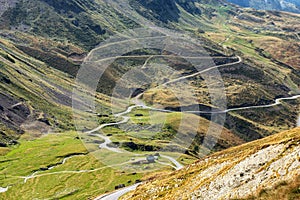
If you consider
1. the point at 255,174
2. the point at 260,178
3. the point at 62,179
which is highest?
the point at 260,178

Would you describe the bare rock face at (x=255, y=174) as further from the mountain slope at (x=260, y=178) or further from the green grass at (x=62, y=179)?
the green grass at (x=62, y=179)

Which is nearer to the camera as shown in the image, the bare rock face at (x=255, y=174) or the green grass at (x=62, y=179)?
the bare rock face at (x=255, y=174)

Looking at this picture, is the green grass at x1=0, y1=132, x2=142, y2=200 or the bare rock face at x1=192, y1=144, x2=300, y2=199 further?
the green grass at x1=0, y1=132, x2=142, y2=200

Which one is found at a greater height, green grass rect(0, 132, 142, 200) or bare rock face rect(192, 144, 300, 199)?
Answer: bare rock face rect(192, 144, 300, 199)

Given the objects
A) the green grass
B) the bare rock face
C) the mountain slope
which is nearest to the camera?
the mountain slope

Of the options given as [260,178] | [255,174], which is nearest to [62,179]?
[255,174]

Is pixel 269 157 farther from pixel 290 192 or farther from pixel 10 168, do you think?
pixel 10 168

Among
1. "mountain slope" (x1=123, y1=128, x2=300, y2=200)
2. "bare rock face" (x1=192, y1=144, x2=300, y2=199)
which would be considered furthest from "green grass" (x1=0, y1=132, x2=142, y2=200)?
"bare rock face" (x1=192, y1=144, x2=300, y2=199)

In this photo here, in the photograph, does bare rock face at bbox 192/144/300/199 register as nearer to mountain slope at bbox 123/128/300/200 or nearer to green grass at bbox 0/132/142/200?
mountain slope at bbox 123/128/300/200

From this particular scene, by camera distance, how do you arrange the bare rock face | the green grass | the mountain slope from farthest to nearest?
the green grass
the bare rock face
the mountain slope

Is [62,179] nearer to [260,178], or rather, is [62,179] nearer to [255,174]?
[255,174]

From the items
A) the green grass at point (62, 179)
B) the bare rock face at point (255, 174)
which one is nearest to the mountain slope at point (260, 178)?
the bare rock face at point (255, 174)

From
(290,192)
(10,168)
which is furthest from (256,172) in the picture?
(10,168)
